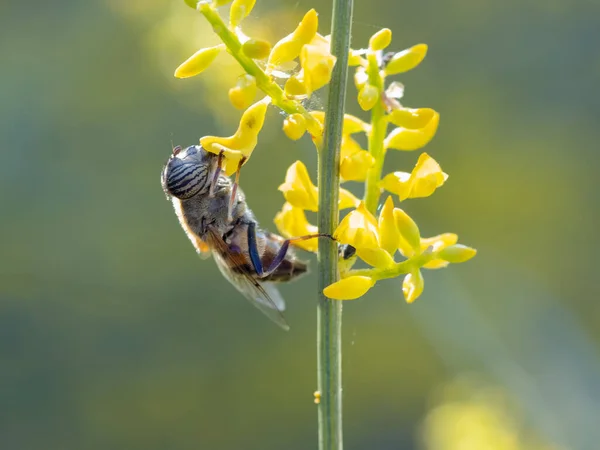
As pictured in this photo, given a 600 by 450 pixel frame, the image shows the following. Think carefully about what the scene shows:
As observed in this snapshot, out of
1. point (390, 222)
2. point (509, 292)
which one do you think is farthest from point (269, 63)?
point (509, 292)

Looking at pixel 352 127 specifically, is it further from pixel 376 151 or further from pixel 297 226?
pixel 297 226

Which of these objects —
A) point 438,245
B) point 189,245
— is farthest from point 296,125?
point 189,245

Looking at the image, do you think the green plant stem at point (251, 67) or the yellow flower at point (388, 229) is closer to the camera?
the green plant stem at point (251, 67)

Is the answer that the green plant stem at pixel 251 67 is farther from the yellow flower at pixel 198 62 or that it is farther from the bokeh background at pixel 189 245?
the bokeh background at pixel 189 245

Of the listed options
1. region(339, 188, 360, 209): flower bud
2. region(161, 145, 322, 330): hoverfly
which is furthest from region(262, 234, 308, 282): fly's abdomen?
region(339, 188, 360, 209): flower bud

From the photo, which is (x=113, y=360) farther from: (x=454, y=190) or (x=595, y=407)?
(x=595, y=407)

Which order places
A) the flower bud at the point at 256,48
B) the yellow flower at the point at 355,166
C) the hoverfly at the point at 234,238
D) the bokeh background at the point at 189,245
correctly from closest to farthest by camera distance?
the flower bud at the point at 256,48 → the yellow flower at the point at 355,166 → the hoverfly at the point at 234,238 → the bokeh background at the point at 189,245

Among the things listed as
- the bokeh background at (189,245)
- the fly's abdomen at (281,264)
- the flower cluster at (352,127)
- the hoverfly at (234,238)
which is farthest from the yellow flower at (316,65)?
the bokeh background at (189,245)
